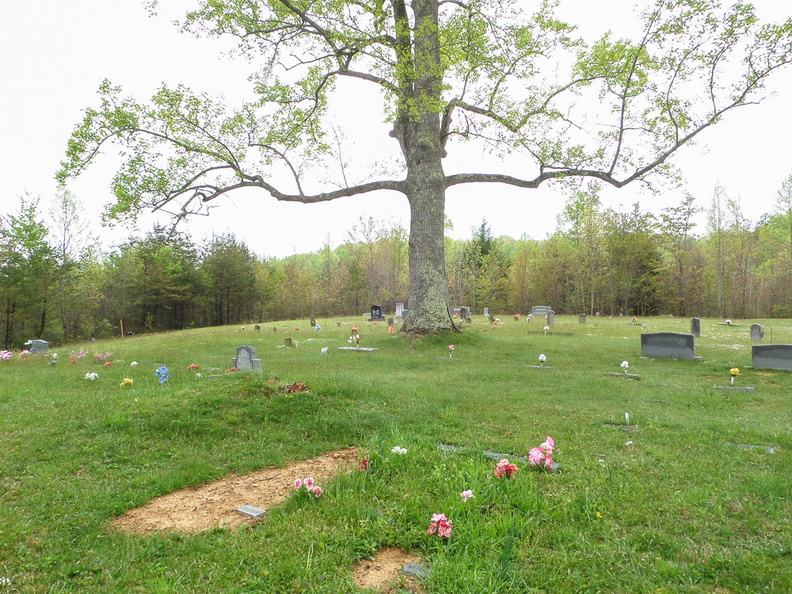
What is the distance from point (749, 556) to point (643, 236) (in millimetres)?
37576

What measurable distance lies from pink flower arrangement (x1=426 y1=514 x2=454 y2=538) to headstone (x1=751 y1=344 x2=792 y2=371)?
10627 millimetres

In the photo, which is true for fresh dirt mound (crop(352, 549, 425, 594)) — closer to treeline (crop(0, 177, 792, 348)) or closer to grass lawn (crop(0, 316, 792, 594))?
grass lawn (crop(0, 316, 792, 594))

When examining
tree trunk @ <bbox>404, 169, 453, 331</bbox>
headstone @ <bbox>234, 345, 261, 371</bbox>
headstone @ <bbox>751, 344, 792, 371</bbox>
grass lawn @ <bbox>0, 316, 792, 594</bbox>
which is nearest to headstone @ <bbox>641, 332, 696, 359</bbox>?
headstone @ <bbox>751, 344, 792, 371</bbox>

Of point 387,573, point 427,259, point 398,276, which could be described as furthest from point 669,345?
point 398,276

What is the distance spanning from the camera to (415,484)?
140 inches

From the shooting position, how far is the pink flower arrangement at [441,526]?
109 inches

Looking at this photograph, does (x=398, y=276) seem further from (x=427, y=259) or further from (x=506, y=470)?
(x=506, y=470)

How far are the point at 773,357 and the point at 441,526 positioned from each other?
430 inches

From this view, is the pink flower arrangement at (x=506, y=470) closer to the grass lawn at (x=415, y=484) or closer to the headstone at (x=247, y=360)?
the grass lawn at (x=415, y=484)

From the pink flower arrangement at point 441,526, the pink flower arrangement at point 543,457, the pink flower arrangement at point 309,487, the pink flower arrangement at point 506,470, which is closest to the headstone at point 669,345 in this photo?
the pink flower arrangement at point 543,457

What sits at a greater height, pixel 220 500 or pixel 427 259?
pixel 427 259

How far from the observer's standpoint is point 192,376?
8.27m

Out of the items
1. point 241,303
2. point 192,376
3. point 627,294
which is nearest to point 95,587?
point 192,376

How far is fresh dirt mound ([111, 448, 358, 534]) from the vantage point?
3.17m
